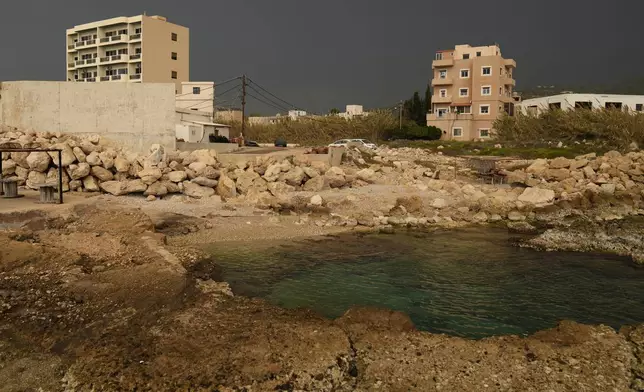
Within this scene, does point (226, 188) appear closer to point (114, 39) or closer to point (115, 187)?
point (115, 187)

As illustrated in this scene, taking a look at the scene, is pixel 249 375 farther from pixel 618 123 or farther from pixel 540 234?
pixel 618 123

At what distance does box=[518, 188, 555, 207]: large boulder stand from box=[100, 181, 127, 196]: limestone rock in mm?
19013

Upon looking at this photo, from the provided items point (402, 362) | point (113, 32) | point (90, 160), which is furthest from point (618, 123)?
point (113, 32)

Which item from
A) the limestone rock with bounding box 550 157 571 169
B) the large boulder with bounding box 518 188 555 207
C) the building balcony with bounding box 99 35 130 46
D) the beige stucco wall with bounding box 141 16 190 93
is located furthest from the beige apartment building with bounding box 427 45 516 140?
the building balcony with bounding box 99 35 130 46

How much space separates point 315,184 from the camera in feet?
82.4

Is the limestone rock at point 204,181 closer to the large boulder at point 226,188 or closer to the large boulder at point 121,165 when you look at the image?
the large boulder at point 226,188

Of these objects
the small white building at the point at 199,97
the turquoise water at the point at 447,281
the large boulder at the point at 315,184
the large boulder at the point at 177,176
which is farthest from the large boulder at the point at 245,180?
the small white building at the point at 199,97

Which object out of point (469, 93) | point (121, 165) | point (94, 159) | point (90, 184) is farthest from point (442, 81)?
point (90, 184)

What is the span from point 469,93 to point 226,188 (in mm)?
59574

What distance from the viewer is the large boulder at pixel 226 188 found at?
919 inches

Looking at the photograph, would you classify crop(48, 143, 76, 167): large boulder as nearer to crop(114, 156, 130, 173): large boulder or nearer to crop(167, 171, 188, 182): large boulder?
crop(114, 156, 130, 173): large boulder

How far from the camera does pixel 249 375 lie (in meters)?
7.15

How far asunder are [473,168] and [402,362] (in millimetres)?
29253

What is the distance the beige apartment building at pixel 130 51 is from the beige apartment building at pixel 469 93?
1576 inches
